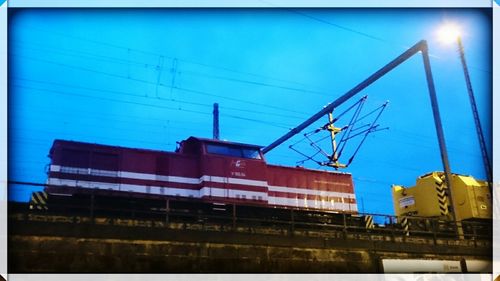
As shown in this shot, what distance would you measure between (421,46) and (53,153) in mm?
14141

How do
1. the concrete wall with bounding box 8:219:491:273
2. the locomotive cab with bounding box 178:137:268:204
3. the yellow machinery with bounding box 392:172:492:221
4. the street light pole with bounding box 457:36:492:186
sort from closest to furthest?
the concrete wall with bounding box 8:219:491:273
the locomotive cab with bounding box 178:137:268:204
the yellow machinery with bounding box 392:172:492:221
the street light pole with bounding box 457:36:492:186

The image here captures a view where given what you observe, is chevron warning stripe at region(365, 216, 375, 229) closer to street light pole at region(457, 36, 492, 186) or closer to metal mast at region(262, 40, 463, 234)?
metal mast at region(262, 40, 463, 234)

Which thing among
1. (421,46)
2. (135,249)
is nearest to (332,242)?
(135,249)

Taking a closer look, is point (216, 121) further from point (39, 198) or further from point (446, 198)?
point (39, 198)

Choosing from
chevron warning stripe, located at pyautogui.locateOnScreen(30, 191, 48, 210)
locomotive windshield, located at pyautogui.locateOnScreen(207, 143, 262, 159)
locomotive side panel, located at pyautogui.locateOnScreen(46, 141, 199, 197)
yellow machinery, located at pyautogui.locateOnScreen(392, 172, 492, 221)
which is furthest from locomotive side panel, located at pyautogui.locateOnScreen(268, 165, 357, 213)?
chevron warning stripe, located at pyautogui.locateOnScreen(30, 191, 48, 210)

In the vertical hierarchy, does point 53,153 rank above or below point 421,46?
below

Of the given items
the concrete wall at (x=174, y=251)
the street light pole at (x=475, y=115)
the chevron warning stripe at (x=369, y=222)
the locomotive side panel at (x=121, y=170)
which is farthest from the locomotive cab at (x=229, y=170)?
the street light pole at (x=475, y=115)

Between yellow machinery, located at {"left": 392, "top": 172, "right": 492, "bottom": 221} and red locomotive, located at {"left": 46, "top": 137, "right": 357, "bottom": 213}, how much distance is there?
11.4ft

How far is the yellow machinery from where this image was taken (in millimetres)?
16516

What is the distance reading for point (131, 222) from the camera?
948 cm

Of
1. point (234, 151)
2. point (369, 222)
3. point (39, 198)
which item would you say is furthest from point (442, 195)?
point (39, 198)
